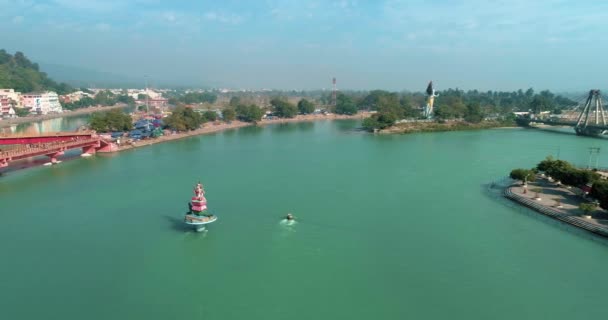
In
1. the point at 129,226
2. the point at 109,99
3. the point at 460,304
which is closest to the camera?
the point at 460,304

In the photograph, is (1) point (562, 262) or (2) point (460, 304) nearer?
(2) point (460, 304)

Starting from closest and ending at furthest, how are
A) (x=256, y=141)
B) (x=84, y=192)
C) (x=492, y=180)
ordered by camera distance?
(x=84, y=192), (x=492, y=180), (x=256, y=141)

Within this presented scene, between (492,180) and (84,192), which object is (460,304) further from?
(84,192)

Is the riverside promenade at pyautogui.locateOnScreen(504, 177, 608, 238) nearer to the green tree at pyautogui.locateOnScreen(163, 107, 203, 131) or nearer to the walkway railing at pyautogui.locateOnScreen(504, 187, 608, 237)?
the walkway railing at pyautogui.locateOnScreen(504, 187, 608, 237)

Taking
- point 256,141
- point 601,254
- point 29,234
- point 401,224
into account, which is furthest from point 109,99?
point 601,254

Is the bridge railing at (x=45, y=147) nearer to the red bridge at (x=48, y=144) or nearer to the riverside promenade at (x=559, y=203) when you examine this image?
the red bridge at (x=48, y=144)

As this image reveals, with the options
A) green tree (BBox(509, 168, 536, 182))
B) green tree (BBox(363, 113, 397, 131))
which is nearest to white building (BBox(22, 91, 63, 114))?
green tree (BBox(363, 113, 397, 131))

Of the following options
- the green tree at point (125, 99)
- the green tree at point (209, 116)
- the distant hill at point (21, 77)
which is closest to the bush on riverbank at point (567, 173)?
the green tree at point (209, 116)
